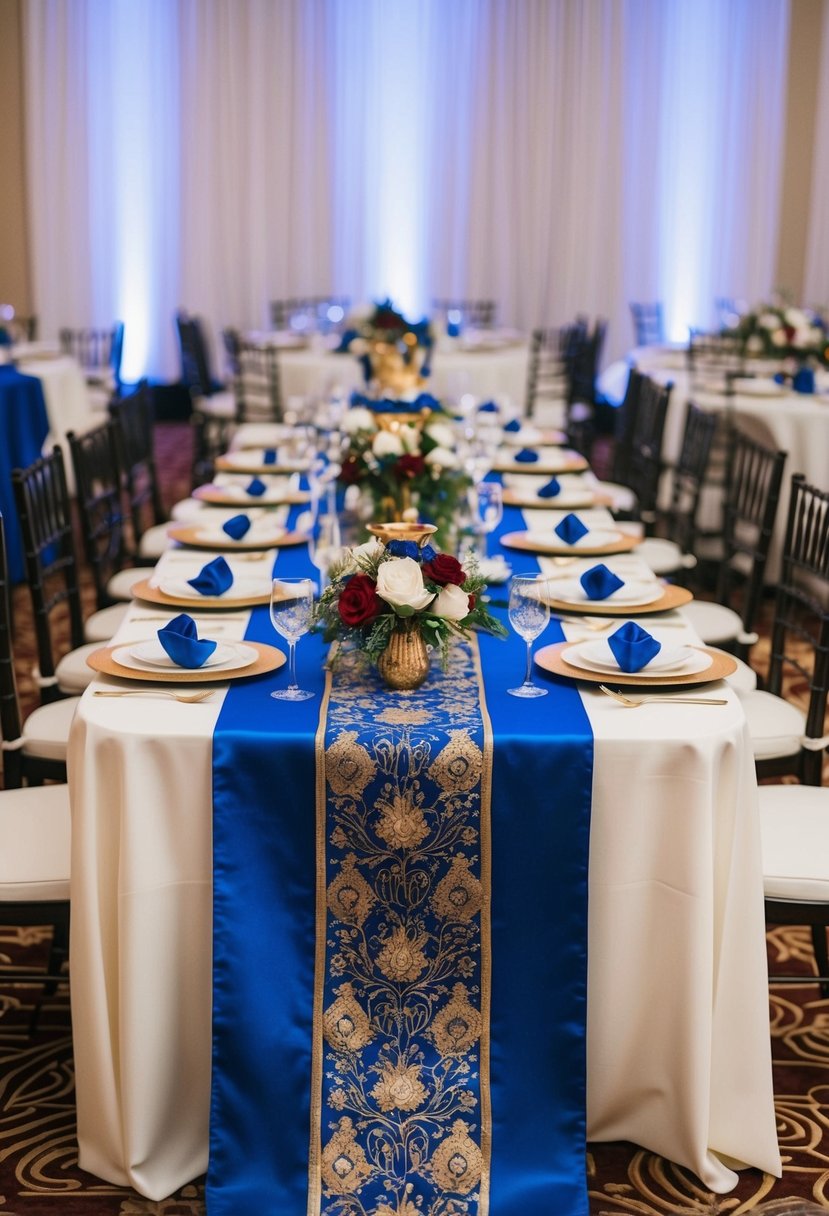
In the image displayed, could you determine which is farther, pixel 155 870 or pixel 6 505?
Answer: pixel 6 505

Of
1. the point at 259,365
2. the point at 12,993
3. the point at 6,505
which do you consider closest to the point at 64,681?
the point at 12,993

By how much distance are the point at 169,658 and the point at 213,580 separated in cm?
50

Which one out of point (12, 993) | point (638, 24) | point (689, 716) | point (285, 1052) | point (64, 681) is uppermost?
point (638, 24)

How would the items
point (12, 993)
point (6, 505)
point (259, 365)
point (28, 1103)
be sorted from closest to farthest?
point (28, 1103) → point (12, 993) → point (6, 505) → point (259, 365)

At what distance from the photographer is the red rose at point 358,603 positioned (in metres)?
2.35

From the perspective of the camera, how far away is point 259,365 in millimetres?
7824

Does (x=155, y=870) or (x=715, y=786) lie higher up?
(x=715, y=786)

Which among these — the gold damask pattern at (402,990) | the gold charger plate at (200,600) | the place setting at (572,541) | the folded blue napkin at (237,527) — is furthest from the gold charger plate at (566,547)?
the gold damask pattern at (402,990)

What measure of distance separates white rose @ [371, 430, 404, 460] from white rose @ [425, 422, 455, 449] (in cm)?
9

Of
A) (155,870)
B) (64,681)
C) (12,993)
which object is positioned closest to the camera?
(155,870)

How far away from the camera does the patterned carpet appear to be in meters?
2.38

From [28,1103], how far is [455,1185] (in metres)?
0.88

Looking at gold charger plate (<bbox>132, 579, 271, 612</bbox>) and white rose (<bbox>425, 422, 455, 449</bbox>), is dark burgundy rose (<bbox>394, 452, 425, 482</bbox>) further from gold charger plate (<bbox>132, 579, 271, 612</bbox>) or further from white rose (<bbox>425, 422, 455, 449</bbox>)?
gold charger plate (<bbox>132, 579, 271, 612</bbox>)

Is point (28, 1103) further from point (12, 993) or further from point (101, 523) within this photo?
point (101, 523)
